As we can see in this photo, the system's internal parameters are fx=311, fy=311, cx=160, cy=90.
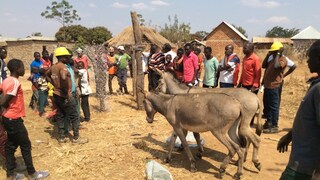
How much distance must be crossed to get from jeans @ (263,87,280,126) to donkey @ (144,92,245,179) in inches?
97.3

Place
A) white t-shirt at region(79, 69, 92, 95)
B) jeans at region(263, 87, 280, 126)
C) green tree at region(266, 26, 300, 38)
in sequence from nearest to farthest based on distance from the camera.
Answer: jeans at region(263, 87, 280, 126) < white t-shirt at region(79, 69, 92, 95) < green tree at region(266, 26, 300, 38)

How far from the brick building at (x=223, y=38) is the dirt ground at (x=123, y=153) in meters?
25.3

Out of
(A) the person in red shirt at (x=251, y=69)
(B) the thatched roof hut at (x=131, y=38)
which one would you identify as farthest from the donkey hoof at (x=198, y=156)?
(B) the thatched roof hut at (x=131, y=38)

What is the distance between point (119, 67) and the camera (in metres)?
13.4

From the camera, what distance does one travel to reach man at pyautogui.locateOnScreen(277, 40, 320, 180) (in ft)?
8.63

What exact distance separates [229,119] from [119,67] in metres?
8.88

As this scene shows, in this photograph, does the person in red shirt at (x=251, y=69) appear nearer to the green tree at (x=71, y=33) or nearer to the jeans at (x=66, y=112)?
the jeans at (x=66, y=112)

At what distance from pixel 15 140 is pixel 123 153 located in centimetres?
224

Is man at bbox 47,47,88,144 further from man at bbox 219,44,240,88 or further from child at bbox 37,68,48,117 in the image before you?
man at bbox 219,44,240,88

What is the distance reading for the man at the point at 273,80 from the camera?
7.36m

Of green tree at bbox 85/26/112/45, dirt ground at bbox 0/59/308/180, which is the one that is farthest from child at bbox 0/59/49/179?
green tree at bbox 85/26/112/45

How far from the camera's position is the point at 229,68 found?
7.99 m

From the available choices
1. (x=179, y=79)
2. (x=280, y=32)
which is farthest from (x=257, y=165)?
(x=280, y=32)

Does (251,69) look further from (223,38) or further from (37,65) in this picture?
(223,38)
